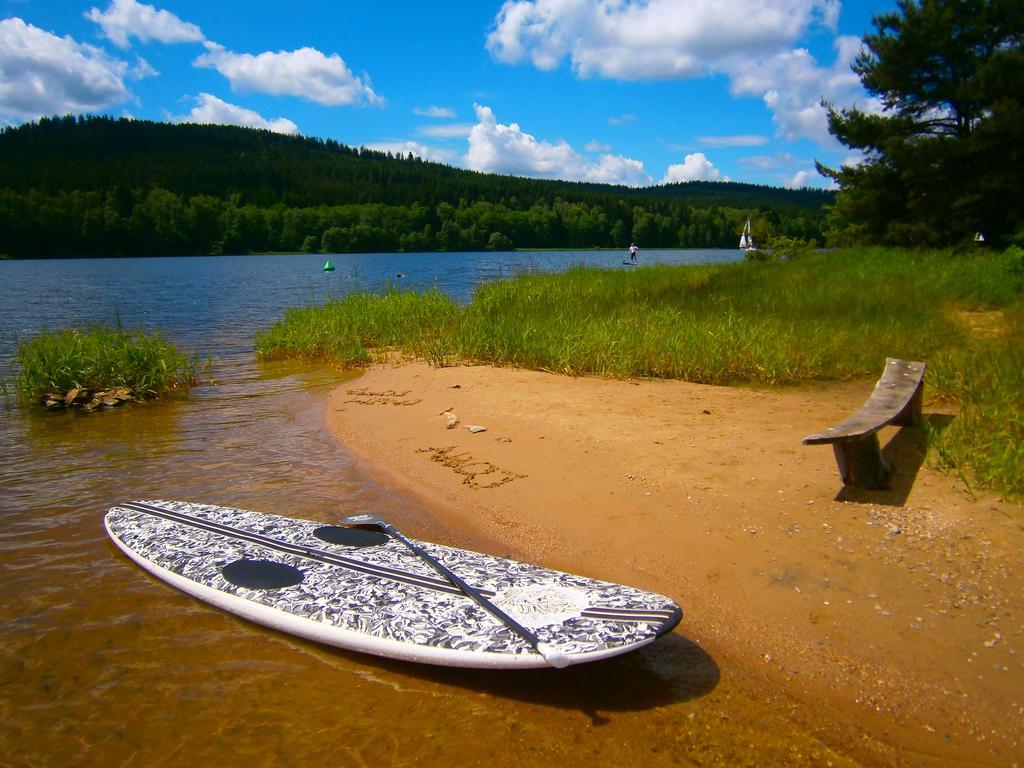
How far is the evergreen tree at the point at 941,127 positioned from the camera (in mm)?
20828

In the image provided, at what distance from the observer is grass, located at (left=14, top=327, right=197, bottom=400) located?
9836mm

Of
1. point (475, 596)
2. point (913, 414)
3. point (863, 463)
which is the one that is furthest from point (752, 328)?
point (475, 596)

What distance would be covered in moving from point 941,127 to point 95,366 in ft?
83.6

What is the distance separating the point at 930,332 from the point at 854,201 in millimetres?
14811

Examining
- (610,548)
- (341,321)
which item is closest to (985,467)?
(610,548)

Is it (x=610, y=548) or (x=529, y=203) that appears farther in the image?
(x=529, y=203)

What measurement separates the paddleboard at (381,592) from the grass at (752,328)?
3.10 meters

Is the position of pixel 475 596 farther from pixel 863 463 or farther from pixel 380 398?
pixel 380 398

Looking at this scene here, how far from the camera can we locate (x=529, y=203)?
366 feet

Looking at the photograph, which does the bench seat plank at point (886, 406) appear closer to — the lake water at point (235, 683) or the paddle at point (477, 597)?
the lake water at point (235, 683)

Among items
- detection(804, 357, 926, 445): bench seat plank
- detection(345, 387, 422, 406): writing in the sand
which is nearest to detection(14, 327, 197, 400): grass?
detection(345, 387, 422, 406): writing in the sand

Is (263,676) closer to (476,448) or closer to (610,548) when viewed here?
(610,548)

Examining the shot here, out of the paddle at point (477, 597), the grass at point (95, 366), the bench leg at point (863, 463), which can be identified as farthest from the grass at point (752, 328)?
the paddle at point (477, 597)

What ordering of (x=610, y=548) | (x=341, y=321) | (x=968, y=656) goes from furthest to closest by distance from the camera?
(x=341, y=321) < (x=610, y=548) < (x=968, y=656)
